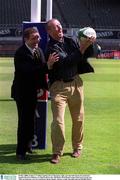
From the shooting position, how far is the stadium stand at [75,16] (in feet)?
157

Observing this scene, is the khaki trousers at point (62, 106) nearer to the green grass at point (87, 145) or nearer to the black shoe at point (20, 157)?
the green grass at point (87, 145)

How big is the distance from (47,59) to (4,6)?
46.0m

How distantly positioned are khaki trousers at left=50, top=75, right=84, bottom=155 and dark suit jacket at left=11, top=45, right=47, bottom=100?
0.25m

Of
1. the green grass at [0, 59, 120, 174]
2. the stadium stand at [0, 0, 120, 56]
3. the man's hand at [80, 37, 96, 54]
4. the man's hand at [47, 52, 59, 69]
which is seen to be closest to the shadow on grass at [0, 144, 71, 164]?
the green grass at [0, 59, 120, 174]

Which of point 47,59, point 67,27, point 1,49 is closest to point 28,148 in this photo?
point 47,59

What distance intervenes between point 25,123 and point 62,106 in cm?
65

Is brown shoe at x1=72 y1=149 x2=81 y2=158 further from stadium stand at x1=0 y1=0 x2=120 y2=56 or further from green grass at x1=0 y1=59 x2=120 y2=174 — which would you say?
stadium stand at x1=0 y1=0 x2=120 y2=56

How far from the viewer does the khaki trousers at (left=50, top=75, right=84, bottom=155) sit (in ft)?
23.4

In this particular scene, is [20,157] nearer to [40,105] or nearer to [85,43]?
[40,105]

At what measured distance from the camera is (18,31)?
47.3m

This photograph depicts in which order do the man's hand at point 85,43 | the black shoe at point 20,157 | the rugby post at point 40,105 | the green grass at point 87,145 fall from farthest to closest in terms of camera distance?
the rugby post at point 40,105, the black shoe at point 20,157, the man's hand at point 85,43, the green grass at point 87,145

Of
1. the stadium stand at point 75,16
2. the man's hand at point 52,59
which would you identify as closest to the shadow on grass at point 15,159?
the man's hand at point 52,59

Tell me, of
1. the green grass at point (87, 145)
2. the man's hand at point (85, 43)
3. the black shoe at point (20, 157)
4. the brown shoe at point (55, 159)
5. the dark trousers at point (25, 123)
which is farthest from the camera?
the black shoe at point (20, 157)

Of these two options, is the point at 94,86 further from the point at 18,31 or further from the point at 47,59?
the point at 18,31
